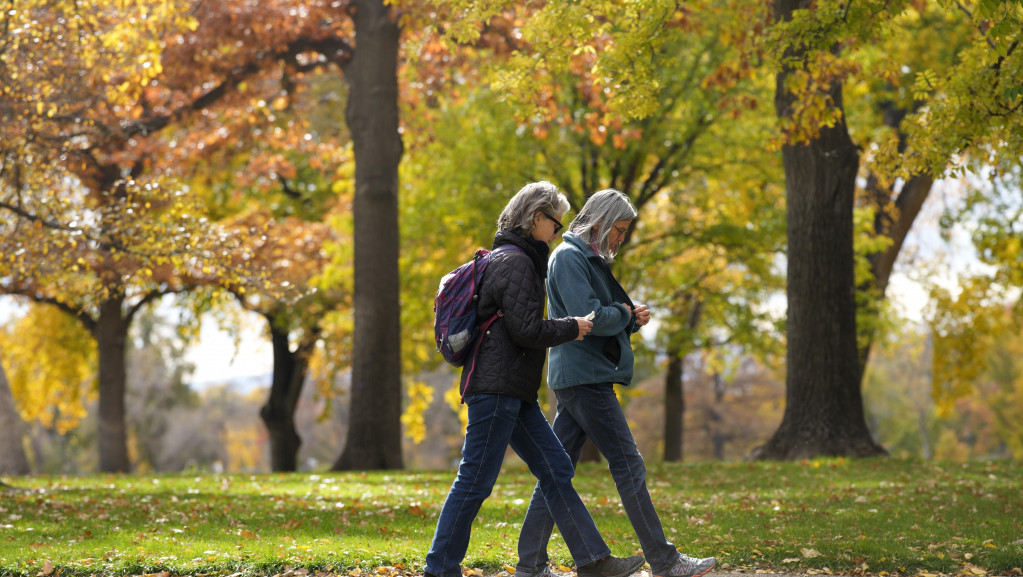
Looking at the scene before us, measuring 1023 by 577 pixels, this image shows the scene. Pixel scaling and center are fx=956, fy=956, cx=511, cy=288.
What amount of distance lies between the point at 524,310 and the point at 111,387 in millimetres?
18808

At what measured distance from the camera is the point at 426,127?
65.2 feet

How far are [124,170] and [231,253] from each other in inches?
477

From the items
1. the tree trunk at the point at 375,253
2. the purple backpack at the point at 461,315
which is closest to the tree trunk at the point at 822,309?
the tree trunk at the point at 375,253

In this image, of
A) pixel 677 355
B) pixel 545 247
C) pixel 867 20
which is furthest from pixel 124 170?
pixel 545 247

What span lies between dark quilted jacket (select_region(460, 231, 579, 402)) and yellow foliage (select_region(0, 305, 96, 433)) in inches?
910

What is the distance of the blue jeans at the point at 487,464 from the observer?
4.77 m

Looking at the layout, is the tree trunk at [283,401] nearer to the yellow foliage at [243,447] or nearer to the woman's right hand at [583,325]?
the woman's right hand at [583,325]

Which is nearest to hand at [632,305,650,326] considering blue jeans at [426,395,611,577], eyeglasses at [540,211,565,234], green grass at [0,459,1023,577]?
eyeglasses at [540,211,565,234]

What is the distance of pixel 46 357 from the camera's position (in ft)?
82.7

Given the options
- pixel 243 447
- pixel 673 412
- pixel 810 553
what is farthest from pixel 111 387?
pixel 243 447

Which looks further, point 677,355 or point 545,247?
point 677,355

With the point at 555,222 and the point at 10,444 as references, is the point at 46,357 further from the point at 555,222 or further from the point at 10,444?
the point at 555,222

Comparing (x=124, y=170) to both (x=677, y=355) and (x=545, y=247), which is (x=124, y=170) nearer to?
(x=677, y=355)

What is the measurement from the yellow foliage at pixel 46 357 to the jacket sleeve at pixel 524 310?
23.2m
